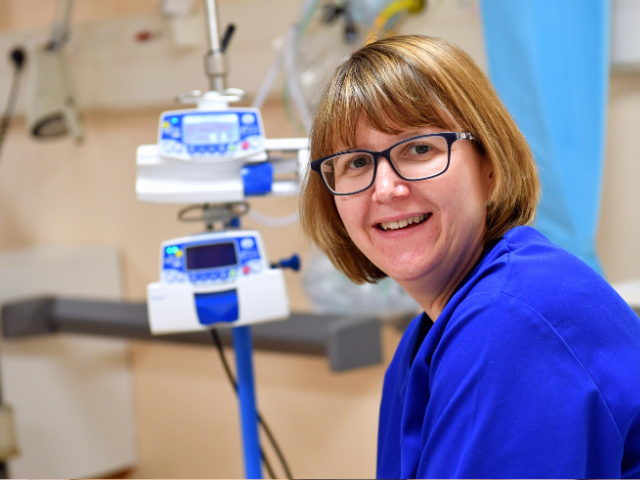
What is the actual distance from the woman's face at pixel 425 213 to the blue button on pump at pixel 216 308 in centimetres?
41

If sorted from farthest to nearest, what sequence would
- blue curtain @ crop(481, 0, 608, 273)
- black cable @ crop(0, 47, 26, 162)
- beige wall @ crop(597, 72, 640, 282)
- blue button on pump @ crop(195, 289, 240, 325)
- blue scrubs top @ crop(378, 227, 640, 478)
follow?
black cable @ crop(0, 47, 26, 162) → beige wall @ crop(597, 72, 640, 282) → blue curtain @ crop(481, 0, 608, 273) → blue button on pump @ crop(195, 289, 240, 325) → blue scrubs top @ crop(378, 227, 640, 478)

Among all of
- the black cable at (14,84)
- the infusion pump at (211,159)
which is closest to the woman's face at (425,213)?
the infusion pump at (211,159)

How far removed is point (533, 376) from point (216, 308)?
0.72 m

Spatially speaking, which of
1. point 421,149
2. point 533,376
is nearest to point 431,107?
point 421,149

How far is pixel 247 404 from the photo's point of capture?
1.44 metres

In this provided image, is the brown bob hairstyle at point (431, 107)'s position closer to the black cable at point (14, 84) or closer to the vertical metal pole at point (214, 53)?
the vertical metal pole at point (214, 53)

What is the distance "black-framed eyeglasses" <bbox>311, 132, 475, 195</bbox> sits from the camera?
0.92 m

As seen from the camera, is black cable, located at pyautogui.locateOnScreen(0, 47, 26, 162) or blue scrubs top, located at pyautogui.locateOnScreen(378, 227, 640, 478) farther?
black cable, located at pyautogui.locateOnScreen(0, 47, 26, 162)

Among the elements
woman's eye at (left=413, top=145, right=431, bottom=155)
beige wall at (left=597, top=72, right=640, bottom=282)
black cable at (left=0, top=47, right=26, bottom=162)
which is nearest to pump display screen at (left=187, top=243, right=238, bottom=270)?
woman's eye at (left=413, top=145, right=431, bottom=155)

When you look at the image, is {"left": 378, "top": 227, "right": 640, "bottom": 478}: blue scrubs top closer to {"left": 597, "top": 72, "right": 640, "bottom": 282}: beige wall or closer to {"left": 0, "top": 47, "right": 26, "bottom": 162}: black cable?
{"left": 597, "top": 72, "right": 640, "bottom": 282}: beige wall

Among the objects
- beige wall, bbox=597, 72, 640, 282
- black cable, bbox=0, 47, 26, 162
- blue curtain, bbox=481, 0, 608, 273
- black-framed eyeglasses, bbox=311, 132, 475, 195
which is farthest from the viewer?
black cable, bbox=0, 47, 26, 162

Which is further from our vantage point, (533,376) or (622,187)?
(622,187)

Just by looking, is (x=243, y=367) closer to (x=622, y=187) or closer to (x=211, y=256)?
(x=211, y=256)

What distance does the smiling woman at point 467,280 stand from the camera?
75 cm
